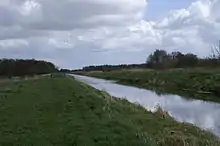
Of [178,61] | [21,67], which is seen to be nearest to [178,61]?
[178,61]

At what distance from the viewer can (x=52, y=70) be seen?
143 m

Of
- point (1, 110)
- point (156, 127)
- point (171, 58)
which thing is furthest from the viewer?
point (171, 58)

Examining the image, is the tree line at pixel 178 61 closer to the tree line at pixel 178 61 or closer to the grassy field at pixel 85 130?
the tree line at pixel 178 61

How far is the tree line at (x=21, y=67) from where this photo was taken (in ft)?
351

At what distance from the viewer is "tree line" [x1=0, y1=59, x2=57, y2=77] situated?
351ft

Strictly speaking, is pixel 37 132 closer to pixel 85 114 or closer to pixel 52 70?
pixel 85 114

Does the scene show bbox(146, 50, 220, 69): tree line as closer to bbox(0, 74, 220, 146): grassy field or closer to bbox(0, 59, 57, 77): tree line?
bbox(0, 59, 57, 77): tree line

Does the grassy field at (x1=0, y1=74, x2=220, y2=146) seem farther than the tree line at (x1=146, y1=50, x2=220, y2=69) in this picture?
No

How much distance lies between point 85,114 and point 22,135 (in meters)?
5.94

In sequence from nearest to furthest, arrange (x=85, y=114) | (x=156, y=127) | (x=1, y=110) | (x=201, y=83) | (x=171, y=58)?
(x=156, y=127)
(x=85, y=114)
(x=1, y=110)
(x=201, y=83)
(x=171, y=58)

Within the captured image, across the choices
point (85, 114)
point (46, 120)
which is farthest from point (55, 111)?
point (46, 120)

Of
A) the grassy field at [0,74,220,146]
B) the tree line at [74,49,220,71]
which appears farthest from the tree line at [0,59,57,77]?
the grassy field at [0,74,220,146]

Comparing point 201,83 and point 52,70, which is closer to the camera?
point 201,83

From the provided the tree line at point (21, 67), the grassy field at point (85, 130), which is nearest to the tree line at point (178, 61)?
the tree line at point (21, 67)
